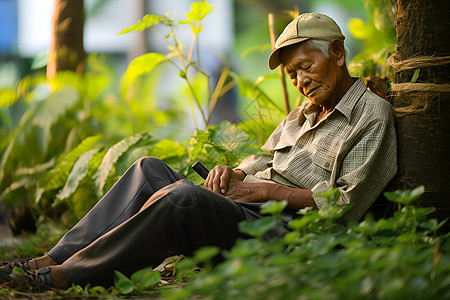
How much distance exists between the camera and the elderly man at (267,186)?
2.62m

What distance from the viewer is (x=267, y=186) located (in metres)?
2.94

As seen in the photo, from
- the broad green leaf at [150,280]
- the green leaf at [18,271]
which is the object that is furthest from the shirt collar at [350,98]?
the green leaf at [18,271]

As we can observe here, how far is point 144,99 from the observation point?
8.72m

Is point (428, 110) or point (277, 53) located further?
point (277, 53)

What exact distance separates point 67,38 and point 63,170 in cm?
183

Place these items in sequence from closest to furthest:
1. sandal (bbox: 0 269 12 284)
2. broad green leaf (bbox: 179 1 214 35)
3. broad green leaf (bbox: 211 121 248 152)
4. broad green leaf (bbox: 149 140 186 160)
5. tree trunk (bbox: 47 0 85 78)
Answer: sandal (bbox: 0 269 12 284) < broad green leaf (bbox: 211 121 248 152) < broad green leaf (bbox: 179 1 214 35) < broad green leaf (bbox: 149 140 186 160) < tree trunk (bbox: 47 0 85 78)

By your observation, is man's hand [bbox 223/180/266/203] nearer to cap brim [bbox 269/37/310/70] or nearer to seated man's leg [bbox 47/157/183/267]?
seated man's leg [bbox 47/157/183/267]

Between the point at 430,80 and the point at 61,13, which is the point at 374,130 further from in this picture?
the point at 61,13

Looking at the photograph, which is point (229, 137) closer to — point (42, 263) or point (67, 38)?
point (42, 263)

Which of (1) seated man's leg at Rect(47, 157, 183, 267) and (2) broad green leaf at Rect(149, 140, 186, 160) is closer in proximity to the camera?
(1) seated man's leg at Rect(47, 157, 183, 267)

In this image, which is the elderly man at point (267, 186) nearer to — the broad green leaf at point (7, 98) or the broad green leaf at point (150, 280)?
the broad green leaf at point (150, 280)

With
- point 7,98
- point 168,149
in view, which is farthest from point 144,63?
point 7,98

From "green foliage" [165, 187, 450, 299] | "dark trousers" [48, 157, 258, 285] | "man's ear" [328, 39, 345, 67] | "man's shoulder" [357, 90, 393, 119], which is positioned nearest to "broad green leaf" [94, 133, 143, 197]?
"dark trousers" [48, 157, 258, 285]

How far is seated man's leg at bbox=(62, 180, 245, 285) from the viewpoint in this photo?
8.50 ft
